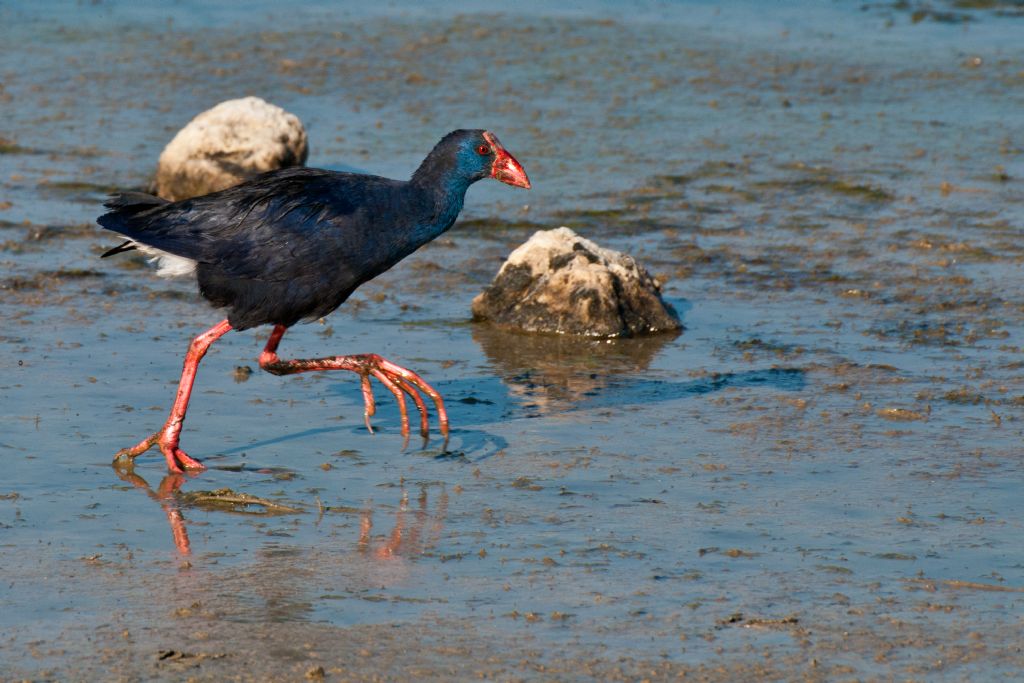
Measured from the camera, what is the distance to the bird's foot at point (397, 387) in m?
7.86

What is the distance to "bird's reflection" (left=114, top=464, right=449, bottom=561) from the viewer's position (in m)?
6.56

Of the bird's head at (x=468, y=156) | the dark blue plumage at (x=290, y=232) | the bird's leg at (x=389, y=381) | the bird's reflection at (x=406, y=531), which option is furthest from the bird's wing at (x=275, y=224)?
the bird's reflection at (x=406, y=531)

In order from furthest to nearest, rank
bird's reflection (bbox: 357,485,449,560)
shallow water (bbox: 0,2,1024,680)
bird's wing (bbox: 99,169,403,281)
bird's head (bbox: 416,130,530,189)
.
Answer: bird's head (bbox: 416,130,530,189) < bird's wing (bbox: 99,169,403,281) < bird's reflection (bbox: 357,485,449,560) < shallow water (bbox: 0,2,1024,680)

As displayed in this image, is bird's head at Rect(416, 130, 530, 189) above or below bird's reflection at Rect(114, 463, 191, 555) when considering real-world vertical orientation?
above

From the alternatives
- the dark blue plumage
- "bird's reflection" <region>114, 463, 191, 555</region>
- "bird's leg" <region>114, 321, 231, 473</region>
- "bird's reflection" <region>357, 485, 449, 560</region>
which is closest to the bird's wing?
the dark blue plumage

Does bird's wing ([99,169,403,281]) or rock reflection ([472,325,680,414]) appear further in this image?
rock reflection ([472,325,680,414])

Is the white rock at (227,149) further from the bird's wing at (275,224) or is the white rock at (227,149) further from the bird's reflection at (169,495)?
the bird's reflection at (169,495)

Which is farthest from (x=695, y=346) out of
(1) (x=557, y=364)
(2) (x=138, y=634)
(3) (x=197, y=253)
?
(2) (x=138, y=634)

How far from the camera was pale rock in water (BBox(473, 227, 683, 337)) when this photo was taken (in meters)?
9.82

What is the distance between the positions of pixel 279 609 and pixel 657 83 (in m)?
11.3

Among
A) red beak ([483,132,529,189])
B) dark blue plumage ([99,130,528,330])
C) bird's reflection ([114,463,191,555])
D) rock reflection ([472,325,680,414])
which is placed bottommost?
bird's reflection ([114,463,191,555])

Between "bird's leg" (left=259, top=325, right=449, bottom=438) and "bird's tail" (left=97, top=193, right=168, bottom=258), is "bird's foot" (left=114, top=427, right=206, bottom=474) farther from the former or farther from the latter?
"bird's tail" (left=97, top=193, right=168, bottom=258)

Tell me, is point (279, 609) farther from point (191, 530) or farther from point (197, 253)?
point (197, 253)

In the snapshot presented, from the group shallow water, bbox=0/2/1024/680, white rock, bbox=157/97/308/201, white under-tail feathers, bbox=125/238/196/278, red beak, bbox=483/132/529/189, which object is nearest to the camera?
shallow water, bbox=0/2/1024/680
